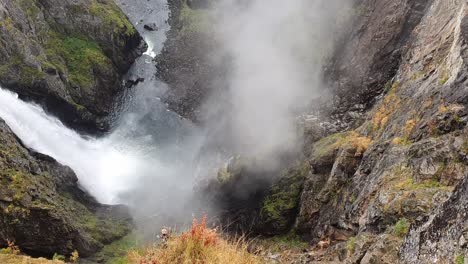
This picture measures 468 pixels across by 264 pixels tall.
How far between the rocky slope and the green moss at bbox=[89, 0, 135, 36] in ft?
70.0

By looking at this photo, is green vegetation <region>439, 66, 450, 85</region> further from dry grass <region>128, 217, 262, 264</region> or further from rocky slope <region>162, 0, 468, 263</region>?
dry grass <region>128, 217, 262, 264</region>

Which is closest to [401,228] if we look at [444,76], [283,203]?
[444,76]

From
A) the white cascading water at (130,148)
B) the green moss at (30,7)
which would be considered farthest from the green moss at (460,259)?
the green moss at (30,7)

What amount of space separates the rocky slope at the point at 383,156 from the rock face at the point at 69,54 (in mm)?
14438

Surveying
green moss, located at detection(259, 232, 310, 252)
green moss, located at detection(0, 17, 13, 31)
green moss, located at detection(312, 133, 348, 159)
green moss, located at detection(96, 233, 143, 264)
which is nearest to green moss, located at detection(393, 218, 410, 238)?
green moss, located at detection(259, 232, 310, 252)

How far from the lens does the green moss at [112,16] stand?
3912 centimetres

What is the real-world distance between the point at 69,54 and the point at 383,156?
3036 cm

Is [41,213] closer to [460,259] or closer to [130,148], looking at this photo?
[130,148]

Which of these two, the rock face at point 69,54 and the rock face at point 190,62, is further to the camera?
the rock face at point 190,62

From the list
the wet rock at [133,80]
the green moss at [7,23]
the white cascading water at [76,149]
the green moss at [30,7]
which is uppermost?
the green moss at [30,7]

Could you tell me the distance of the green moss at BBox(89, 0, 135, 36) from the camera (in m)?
39.1

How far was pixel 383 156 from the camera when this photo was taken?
554 inches

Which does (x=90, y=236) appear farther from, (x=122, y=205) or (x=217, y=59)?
(x=217, y=59)

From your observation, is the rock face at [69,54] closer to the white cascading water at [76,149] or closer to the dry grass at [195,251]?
the white cascading water at [76,149]
